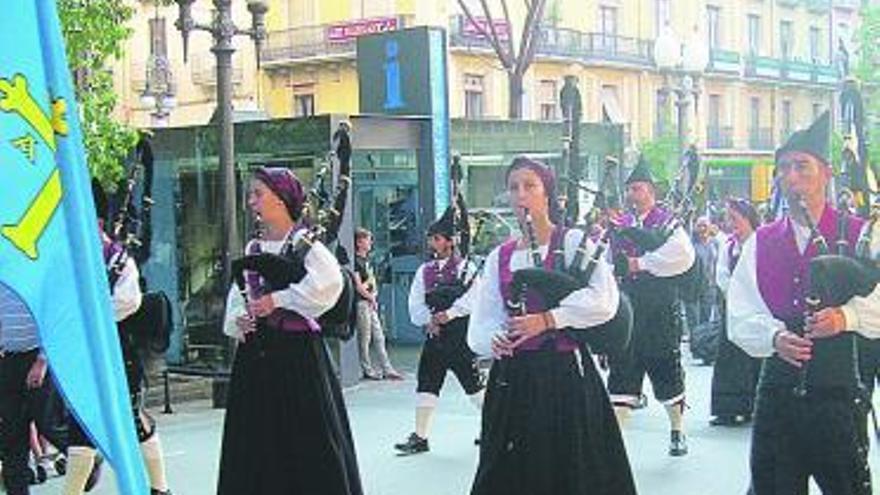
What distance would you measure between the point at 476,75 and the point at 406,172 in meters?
20.9

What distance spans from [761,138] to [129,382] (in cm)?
4205

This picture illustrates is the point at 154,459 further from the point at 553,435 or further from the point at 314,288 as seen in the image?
the point at 553,435

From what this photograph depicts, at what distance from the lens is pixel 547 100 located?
37.6 m

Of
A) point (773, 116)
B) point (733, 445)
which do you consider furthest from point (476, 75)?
point (733, 445)

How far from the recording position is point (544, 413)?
543 centimetres

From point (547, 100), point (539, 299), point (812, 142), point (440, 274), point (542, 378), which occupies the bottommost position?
point (542, 378)

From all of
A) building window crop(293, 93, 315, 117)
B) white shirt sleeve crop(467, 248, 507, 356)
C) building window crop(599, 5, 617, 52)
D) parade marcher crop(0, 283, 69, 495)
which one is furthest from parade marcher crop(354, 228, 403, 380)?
building window crop(599, 5, 617, 52)

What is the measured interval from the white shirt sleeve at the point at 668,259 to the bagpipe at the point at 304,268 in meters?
2.88

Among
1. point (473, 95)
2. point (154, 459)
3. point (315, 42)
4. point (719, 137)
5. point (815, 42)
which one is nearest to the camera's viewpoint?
point (154, 459)

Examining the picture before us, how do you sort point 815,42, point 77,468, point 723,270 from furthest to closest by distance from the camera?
point 815,42, point 723,270, point 77,468

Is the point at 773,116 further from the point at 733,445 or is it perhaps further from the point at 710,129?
the point at 733,445

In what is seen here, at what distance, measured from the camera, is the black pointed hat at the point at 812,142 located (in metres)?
5.00

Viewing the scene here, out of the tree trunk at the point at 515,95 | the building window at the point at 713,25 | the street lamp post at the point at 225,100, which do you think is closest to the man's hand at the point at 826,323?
the street lamp post at the point at 225,100

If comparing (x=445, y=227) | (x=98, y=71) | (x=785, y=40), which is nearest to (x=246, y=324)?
(x=445, y=227)
